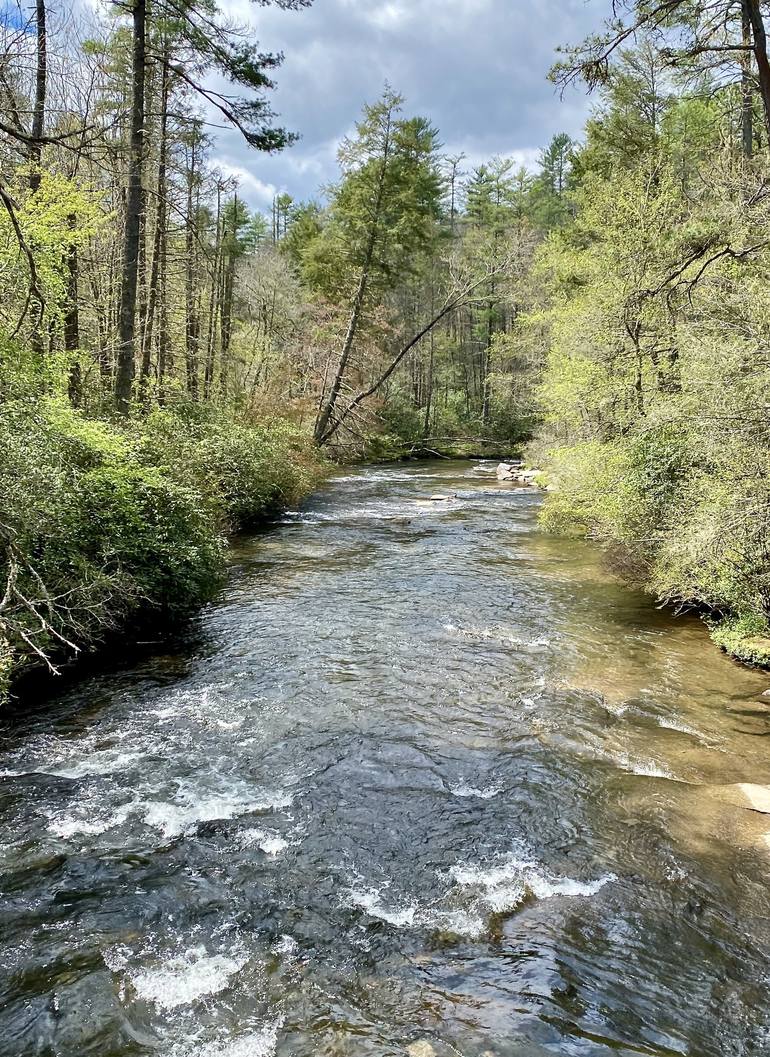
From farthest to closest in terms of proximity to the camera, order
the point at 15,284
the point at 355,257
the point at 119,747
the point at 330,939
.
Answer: the point at 355,257 → the point at 15,284 → the point at 119,747 → the point at 330,939

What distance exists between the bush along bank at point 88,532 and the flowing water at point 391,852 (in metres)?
0.85

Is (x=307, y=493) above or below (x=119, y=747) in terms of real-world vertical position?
above

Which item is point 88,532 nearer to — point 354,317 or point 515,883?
point 515,883

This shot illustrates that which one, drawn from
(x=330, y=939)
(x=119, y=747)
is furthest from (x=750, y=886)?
(x=119, y=747)

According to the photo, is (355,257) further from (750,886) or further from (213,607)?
(750,886)

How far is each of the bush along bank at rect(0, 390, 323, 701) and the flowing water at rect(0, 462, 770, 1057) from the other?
2.79 feet

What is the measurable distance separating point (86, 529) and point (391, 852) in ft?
18.6

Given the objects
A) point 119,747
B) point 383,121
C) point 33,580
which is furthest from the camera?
point 383,121

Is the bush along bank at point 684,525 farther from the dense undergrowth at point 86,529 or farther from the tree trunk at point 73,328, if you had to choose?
the tree trunk at point 73,328

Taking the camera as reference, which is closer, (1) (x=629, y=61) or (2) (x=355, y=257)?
(1) (x=629, y=61)

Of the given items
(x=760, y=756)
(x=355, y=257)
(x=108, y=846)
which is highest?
(x=355, y=257)

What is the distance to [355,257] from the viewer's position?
2727 centimetres

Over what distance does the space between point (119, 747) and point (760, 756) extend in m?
6.41

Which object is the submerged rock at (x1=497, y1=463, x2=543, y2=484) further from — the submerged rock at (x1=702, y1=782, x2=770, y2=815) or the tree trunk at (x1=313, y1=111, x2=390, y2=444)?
the submerged rock at (x1=702, y1=782, x2=770, y2=815)
